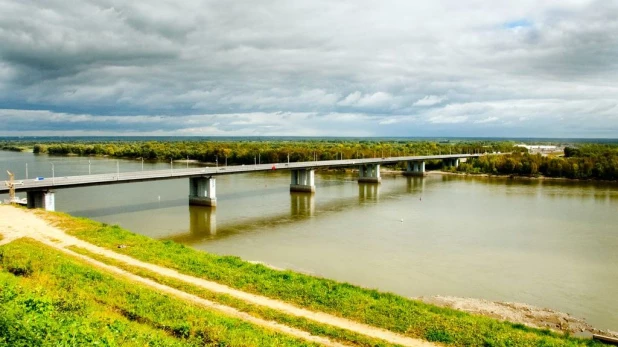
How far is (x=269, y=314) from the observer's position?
52.4 feet

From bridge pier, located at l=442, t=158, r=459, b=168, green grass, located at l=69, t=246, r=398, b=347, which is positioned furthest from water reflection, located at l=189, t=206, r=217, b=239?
bridge pier, located at l=442, t=158, r=459, b=168

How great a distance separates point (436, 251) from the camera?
32.0 m

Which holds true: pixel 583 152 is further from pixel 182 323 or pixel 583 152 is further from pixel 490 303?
pixel 182 323

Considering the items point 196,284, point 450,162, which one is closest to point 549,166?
point 450,162

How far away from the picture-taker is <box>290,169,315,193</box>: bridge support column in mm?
68688

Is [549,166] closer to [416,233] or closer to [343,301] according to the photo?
[416,233]

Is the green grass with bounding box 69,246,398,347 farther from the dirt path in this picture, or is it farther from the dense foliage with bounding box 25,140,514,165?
the dense foliage with bounding box 25,140,514,165

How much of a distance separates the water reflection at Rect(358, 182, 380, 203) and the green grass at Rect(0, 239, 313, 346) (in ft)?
150

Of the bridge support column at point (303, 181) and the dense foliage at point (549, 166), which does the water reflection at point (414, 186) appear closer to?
the bridge support column at point (303, 181)

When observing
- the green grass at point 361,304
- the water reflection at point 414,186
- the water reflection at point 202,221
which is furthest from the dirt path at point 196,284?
the water reflection at point 414,186

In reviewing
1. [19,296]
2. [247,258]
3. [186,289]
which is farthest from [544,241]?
[19,296]

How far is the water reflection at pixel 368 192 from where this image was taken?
6397 cm

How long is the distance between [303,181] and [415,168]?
144 ft

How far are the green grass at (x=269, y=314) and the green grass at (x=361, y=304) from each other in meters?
1.35
